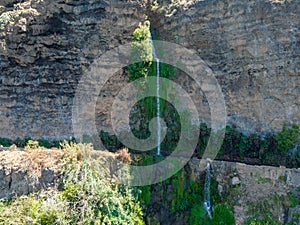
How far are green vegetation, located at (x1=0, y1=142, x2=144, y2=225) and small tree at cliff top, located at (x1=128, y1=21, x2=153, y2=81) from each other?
190 inches

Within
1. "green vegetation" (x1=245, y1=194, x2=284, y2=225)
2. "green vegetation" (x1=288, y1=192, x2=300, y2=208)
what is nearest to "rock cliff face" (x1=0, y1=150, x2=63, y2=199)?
"green vegetation" (x1=245, y1=194, x2=284, y2=225)

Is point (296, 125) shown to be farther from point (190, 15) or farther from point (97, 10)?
point (97, 10)

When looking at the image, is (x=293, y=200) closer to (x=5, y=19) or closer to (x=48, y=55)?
(x=48, y=55)

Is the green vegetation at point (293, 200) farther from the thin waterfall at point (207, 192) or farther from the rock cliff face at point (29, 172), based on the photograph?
the rock cliff face at point (29, 172)

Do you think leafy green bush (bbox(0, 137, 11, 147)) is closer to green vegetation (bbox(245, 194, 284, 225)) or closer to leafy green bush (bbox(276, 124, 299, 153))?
green vegetation (bbox(245, 194, 284, 225))

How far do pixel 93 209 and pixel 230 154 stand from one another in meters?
6.36

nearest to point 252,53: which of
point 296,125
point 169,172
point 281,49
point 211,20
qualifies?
point 281,49

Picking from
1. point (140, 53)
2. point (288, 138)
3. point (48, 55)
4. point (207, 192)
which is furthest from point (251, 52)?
point (48, 55)

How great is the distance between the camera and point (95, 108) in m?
17.5

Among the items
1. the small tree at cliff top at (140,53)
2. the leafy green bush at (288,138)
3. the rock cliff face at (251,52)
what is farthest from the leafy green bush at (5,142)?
the leafy green bush at (288,138)

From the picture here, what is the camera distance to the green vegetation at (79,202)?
12461 mm

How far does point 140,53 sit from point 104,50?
5.17 feet

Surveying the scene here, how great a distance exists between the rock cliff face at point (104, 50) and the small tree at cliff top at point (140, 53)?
25.3 inches

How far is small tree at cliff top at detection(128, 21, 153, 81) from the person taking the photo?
1739cm
